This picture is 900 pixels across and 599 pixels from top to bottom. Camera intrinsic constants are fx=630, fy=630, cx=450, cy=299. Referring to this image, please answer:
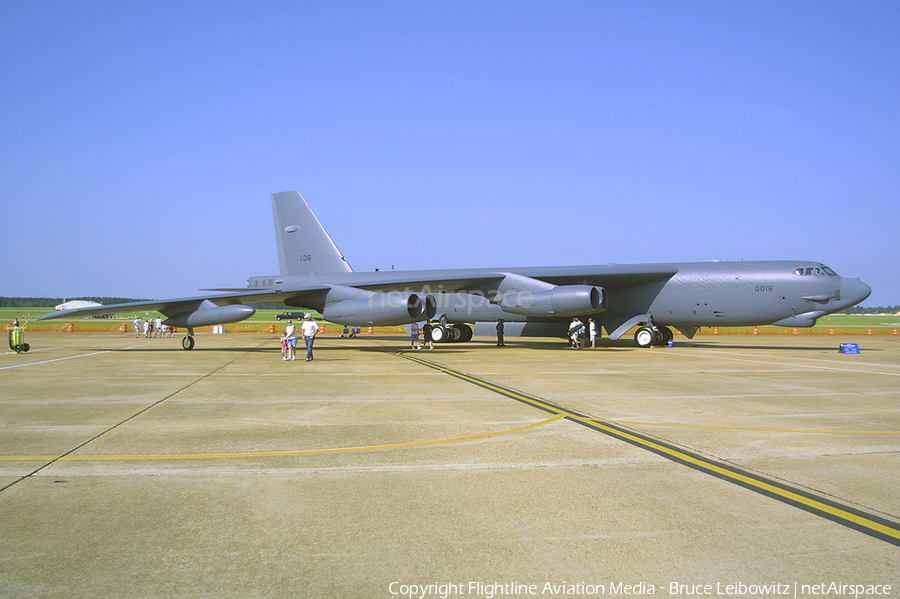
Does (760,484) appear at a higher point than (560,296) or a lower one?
lower

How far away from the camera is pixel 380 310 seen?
68.6ft

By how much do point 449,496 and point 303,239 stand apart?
82.0 feet

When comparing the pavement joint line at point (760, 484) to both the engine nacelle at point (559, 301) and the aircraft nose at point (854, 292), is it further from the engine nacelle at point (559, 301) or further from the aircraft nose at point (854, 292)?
the aircraft nose at point (854, 292)

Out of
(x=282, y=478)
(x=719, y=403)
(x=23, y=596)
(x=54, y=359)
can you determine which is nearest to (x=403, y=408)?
(x=282, y=478)

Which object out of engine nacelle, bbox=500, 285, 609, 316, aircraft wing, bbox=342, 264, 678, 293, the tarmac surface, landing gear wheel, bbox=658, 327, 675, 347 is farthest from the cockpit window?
the tarmac surface

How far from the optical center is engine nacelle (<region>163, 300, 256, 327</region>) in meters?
21.9

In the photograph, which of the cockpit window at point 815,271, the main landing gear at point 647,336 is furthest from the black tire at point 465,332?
the cockpit window at point 815,271

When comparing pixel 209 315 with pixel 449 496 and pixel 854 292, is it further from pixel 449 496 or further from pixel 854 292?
pixel 854 292

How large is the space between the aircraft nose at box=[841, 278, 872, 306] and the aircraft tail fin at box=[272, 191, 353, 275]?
1913cm

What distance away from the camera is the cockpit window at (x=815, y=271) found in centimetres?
2141

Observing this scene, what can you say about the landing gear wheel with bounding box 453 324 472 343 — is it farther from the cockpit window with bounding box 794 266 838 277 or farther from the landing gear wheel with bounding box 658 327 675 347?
the cockpit window with bounding box 794 266 838 277

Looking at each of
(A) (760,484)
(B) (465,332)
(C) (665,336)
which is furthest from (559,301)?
(A) (760,484)

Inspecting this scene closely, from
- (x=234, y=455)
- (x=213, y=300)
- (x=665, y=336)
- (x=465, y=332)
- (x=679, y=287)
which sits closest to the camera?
(x=234, y=455)

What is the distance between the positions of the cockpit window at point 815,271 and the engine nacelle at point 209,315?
18.9 metres
